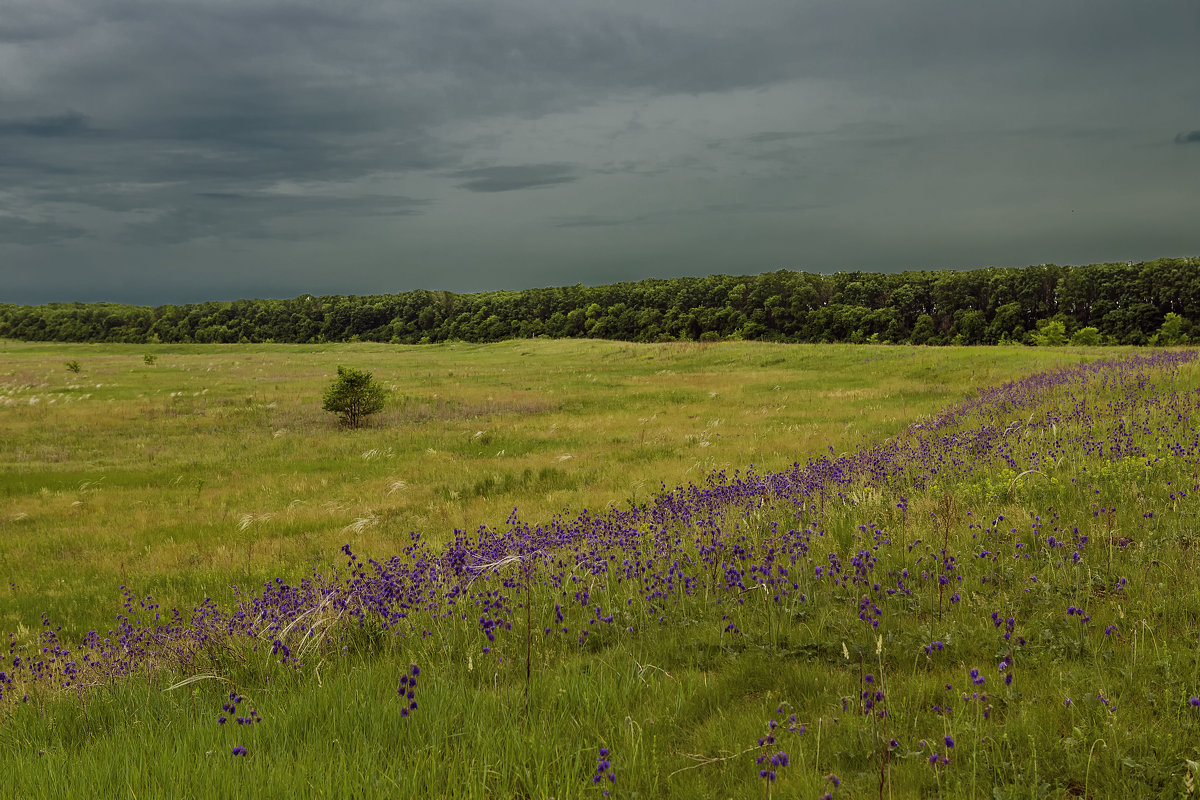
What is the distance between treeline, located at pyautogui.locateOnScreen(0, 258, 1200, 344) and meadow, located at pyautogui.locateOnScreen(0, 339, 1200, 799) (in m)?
94.6

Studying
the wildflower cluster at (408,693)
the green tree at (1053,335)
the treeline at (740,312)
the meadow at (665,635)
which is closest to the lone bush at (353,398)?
the meadow at (665,635)

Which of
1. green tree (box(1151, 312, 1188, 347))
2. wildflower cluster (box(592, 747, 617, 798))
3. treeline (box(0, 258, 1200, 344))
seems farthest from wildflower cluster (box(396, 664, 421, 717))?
green tree (box(1151, 312, 1188, 347))

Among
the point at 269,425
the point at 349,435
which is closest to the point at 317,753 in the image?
the point at 349,435

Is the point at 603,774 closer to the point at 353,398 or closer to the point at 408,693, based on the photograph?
the point at 408,693

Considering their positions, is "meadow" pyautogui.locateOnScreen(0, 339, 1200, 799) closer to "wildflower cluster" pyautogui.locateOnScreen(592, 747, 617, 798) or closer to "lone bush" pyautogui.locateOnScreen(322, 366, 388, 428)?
"wildflower cluster" pyautogui.locateOnScreen(592, 747, 617, 798)

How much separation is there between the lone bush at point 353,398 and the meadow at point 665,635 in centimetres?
1217

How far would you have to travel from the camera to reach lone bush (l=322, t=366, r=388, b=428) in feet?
89.6

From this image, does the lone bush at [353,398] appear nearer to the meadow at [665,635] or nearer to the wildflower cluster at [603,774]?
the meadow at [665,635]

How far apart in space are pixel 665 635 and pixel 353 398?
2518 centimetres

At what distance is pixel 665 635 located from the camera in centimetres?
505

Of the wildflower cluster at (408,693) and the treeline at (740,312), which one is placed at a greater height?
the treeline at (740,312)

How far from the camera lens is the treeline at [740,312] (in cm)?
8769

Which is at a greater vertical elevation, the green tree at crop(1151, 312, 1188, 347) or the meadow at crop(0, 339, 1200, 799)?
the green tree at crop(1151, 312, 1188, 347)

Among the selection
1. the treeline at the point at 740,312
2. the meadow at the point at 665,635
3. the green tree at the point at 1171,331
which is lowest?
the meadow at the point at 665,635
